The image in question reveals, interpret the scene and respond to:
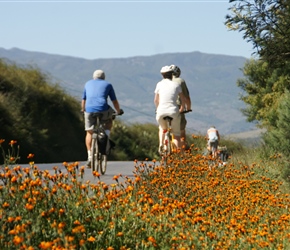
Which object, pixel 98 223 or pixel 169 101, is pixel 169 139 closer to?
pixel 169 101

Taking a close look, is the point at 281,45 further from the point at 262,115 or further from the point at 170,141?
the point at 262,115

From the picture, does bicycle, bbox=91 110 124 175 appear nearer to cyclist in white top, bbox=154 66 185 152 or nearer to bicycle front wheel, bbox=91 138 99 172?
bicycle front wheel, bbox=91 138 99 172

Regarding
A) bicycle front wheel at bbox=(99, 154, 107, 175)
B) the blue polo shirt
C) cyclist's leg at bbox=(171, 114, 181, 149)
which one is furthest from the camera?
bicycle front wheel at bbox=(99, 154, 107, 175)

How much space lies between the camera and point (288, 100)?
1390cm

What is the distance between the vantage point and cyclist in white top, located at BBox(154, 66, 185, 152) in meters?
13.8

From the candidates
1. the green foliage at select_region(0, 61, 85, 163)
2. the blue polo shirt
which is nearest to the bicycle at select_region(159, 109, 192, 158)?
the blue polo shirt

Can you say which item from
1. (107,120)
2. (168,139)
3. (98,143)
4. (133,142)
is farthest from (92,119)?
(133,142)

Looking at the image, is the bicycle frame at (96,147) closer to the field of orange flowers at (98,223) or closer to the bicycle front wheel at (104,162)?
the bicycle front wheel at (104,162)

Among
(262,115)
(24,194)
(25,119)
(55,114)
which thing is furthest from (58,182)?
(262,115)

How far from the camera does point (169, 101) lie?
13.8m

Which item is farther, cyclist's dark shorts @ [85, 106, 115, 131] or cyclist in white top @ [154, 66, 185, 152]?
cyclist's dark shorts @ [85, 106, 115, 131]

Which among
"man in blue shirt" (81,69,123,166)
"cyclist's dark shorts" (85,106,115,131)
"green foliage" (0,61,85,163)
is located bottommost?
"green foliage" (0,61,85,163)

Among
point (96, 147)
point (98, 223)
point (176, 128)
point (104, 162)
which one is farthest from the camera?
point (104, 162)

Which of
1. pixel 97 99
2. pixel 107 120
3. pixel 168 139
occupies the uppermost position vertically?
pixel 97 99
